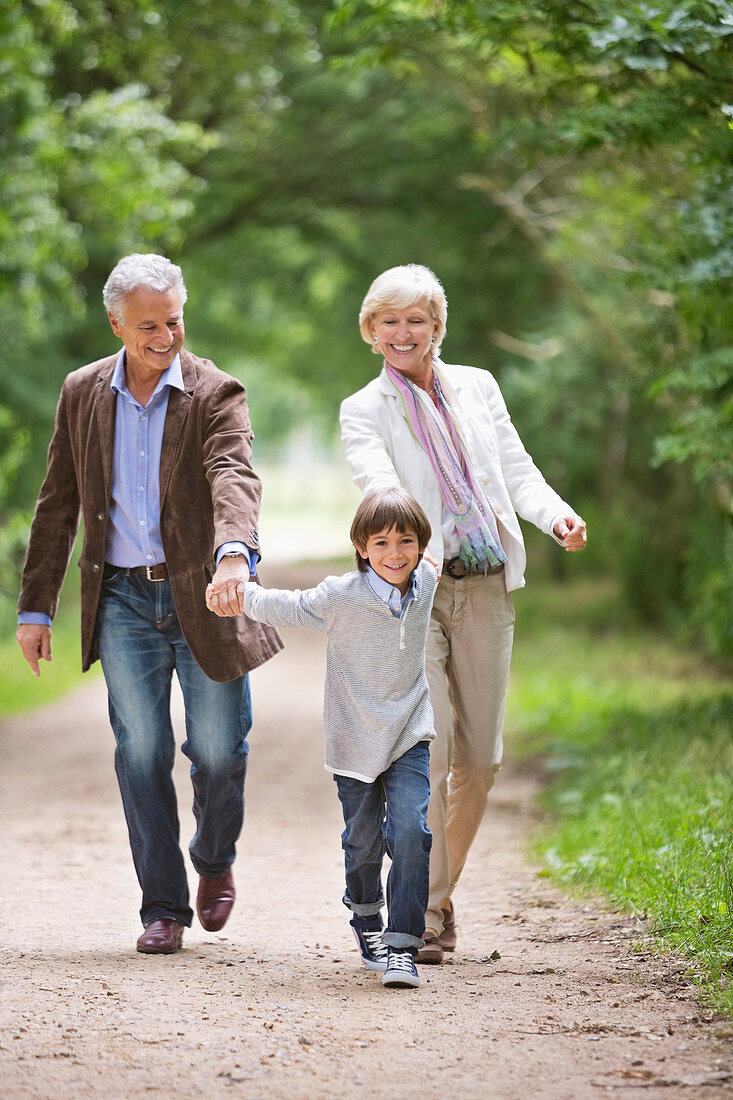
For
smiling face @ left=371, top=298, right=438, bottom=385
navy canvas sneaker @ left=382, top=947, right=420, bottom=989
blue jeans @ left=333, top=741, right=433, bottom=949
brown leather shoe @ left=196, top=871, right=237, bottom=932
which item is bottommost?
navy canvas sneaker @ left=382, top=947, right=420, bottom=989

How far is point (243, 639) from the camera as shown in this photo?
15.0 feet

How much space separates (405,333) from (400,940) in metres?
1.91

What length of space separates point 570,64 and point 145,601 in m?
3.83

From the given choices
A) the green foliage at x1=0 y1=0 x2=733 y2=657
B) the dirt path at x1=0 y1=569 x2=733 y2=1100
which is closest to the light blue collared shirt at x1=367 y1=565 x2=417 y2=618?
the dirt path at x1=0 y1=569 x2=733 y2=1100

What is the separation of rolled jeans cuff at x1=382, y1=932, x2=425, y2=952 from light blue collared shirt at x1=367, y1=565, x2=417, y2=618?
0.95 metres

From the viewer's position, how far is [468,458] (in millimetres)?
4516

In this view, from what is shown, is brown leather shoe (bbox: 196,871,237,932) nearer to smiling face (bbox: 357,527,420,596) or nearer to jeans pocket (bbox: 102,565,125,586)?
jeans pocket (bbox: 102,565,125,586)

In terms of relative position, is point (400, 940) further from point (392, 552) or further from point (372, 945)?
point (392, 552)

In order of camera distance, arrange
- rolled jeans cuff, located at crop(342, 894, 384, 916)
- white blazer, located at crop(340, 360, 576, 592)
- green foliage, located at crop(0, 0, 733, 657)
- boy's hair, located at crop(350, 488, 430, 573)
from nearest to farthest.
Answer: boy's hair, located at crop(350, 488, 430, 573), rolled jeans cuff, located at crop(342, 894, 384, 916), white blazer, located at crop(340, 360, 576, 592), green foliage, located at crop(0, 0, 733, 657)

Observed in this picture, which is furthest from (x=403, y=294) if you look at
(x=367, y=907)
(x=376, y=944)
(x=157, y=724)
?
(x=376, y=944)

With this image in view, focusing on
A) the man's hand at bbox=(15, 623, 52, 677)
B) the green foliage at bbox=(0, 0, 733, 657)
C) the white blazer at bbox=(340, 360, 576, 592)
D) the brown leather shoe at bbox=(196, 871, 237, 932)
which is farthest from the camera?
the green foliage at bbox=(0, 0, 733, 657)

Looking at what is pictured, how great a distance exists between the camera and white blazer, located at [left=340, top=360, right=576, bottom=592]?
4434 mm

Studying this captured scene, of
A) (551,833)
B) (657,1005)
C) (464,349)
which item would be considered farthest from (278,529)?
(657,1005)

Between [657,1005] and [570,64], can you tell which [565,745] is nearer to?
[570,64]
